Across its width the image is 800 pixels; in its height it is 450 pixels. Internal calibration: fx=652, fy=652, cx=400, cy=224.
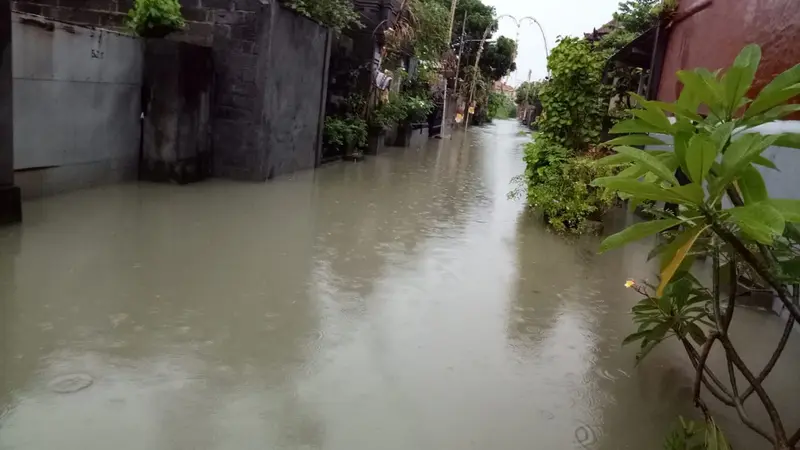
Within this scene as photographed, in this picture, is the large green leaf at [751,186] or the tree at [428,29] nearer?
the large green leaf at [751,186]

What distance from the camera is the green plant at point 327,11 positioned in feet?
29.7

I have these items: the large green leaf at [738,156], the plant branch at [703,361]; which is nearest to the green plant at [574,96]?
the plant branch at [703,361]

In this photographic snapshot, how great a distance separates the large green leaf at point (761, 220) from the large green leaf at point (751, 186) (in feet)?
0.38

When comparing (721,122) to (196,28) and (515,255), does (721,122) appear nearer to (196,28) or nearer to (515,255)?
(515,255)

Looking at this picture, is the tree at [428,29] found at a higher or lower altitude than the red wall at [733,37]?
higher

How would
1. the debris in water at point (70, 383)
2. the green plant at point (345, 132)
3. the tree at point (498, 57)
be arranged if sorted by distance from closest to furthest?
the debris in water at point (70, 383), the green plant at point (345, 132), the tree at point (498, 57)

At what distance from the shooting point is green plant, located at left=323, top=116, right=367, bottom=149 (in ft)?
38.3

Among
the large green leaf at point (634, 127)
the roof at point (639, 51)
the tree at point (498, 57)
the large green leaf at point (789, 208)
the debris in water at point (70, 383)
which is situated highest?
→ the tree at point (498, 57)

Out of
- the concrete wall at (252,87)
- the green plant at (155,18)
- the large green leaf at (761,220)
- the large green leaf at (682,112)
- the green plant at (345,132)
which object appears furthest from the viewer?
the green plant at (345,132)

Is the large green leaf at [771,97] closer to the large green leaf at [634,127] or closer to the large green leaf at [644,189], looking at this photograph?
the large green leaf at [634,127]

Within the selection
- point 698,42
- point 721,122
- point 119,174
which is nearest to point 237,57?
point 119,174

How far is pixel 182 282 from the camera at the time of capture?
4203 millimetres

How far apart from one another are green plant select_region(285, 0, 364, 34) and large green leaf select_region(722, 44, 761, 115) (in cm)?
730

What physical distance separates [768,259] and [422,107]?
1428 centimetres
